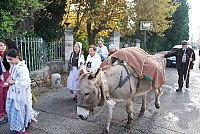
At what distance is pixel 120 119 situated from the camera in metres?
4.43

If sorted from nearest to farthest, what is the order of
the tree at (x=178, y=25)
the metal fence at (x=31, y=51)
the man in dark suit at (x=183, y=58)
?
the metal fence at (x=31, y=51) → the man in dark suit at (x=183, y=58) → the tree at (x=178, y=25)

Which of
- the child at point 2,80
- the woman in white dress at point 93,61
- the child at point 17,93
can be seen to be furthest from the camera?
the woman in white dress at point 93,61

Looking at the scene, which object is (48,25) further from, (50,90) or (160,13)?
(160,13)

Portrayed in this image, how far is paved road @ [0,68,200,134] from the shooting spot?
153 inches

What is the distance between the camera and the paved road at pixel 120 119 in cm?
388

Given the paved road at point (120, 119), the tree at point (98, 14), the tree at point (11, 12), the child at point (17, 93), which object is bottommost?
the paved road at point (120, 119)

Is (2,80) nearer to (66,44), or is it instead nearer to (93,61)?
(93,61)

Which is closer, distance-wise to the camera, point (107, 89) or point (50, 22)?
point (107, 89)

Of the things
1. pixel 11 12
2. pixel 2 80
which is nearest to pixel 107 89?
pixel 2 80

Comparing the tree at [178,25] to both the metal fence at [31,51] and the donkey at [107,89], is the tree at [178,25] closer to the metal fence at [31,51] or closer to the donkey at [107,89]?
the metal fence at [31,51]

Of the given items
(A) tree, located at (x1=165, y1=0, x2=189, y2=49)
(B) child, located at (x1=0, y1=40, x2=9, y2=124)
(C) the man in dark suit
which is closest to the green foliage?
(B) child, located at (x1=0, y1=40, x2=9, y2=124)

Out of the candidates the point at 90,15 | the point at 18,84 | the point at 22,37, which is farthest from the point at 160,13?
the point at 18,84

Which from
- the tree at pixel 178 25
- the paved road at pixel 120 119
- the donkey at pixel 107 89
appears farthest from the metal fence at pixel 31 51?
the tree at pixel 178 25

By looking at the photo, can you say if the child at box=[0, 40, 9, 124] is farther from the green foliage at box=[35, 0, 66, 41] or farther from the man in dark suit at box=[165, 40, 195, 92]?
the green foliage at box=[35, 0, 66, 41]
